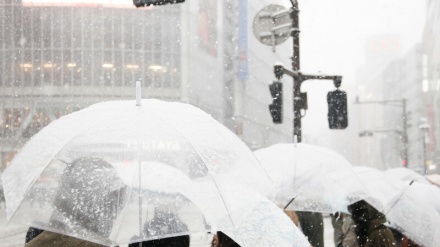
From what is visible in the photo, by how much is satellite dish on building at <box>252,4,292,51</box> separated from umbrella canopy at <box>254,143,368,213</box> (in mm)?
5638

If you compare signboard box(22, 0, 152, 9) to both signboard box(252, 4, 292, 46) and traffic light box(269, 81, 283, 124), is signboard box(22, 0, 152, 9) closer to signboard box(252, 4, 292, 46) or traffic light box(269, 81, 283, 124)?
signboard box(252, 4, 292, 46)

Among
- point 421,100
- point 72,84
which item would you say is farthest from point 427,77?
point 72,84

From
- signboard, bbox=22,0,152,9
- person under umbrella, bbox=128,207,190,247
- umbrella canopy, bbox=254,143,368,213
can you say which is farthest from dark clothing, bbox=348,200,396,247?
signboard, bbox=22,0,152,9

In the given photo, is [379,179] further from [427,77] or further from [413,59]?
[413,59]

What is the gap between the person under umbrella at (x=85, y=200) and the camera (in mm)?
3098

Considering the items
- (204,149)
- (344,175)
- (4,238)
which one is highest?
(204,149)

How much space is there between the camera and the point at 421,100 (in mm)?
92875

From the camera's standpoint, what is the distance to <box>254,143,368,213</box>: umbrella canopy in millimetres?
5691

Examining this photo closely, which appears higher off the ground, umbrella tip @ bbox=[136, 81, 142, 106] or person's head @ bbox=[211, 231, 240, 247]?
umbrella tip @ bbox=[136, 81, 142, 106]

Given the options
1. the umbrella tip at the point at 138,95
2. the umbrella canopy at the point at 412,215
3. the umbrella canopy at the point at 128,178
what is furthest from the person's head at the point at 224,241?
the umbrella canopy at the point at 412,215

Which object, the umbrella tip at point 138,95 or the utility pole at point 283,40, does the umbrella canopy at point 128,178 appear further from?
the utility pole at point 283,40

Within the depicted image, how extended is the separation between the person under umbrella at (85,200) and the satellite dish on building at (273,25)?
823 centimetres

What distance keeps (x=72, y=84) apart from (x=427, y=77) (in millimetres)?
55889

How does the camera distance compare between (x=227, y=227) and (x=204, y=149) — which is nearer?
(x=227, y=227)
